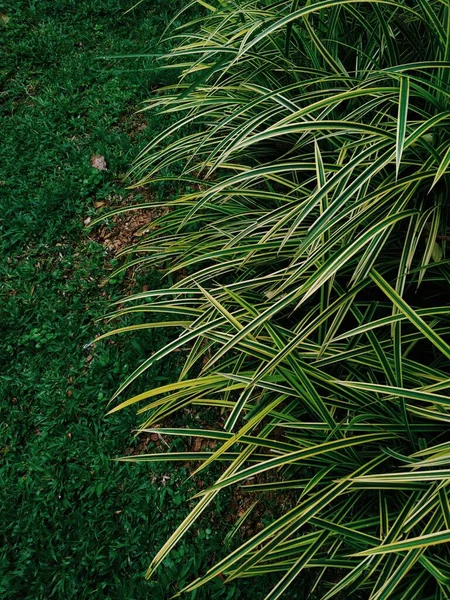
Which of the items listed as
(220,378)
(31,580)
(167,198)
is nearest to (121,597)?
(31,580)

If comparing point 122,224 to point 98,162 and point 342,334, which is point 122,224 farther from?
point 342,334

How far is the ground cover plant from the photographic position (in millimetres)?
1622

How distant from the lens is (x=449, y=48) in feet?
5.99

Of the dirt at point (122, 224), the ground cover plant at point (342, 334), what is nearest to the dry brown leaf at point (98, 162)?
the dirt at point (122, 224)

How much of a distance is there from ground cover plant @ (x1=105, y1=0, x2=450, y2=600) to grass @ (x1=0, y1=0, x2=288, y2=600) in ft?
0.72

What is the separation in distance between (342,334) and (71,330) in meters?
1.41

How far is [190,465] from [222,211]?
3.39ft

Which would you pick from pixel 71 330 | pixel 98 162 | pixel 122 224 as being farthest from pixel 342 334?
pixel 98 162

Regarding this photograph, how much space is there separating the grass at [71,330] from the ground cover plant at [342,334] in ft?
0.72

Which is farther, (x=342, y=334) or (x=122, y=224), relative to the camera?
(x=122, y=224)

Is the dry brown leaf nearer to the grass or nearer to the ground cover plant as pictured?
the grass

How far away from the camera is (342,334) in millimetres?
1768

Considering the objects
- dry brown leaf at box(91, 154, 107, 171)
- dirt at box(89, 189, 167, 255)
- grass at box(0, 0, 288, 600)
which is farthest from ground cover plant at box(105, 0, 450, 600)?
dry brown leaf at box(91, 154, 107, 171)

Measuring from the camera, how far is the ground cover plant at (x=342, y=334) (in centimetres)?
162
